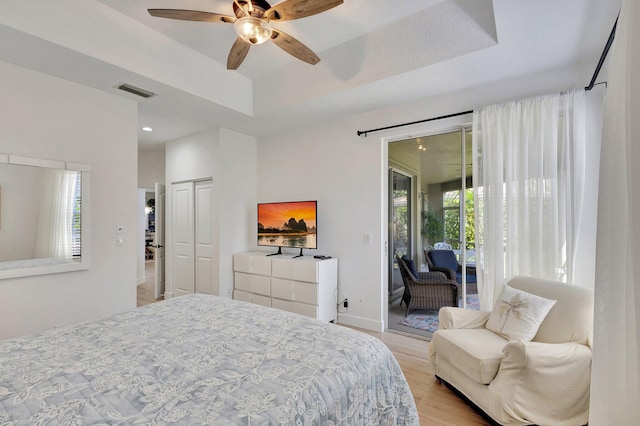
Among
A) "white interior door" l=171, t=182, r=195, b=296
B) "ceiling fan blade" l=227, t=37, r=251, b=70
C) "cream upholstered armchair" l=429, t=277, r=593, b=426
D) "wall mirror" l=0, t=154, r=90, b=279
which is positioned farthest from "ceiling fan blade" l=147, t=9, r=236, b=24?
"white interior door" l=171, t=182, r=195, b=296

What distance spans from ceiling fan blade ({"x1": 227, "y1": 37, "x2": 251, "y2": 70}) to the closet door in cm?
232

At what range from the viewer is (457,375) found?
2.20 meters

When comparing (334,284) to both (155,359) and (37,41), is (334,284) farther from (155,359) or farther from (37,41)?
(37,41)

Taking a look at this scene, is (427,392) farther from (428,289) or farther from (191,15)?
(191,15)

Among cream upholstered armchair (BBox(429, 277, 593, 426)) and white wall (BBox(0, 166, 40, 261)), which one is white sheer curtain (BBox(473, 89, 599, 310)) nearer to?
cream upholstered armchair (BBox(429, 277, 593, 426))

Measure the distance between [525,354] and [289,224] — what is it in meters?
2.83

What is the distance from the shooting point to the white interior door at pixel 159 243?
5172 millimetres

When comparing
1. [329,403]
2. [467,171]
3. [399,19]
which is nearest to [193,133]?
[399,19]

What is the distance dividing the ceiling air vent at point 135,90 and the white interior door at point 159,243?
247cm

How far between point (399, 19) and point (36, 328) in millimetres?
4034

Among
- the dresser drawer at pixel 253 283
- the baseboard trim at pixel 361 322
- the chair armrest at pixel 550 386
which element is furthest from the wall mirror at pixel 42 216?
the chair armrest at pixel 550 386

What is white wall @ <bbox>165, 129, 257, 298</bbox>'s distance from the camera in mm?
4230

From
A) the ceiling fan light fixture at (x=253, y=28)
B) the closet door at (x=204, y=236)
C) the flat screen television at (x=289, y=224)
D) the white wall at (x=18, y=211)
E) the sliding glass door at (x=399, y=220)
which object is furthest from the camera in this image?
the closet door at (x=204, y=236)

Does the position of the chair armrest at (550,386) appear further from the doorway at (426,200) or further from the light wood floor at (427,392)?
the doorway at (426,200)
